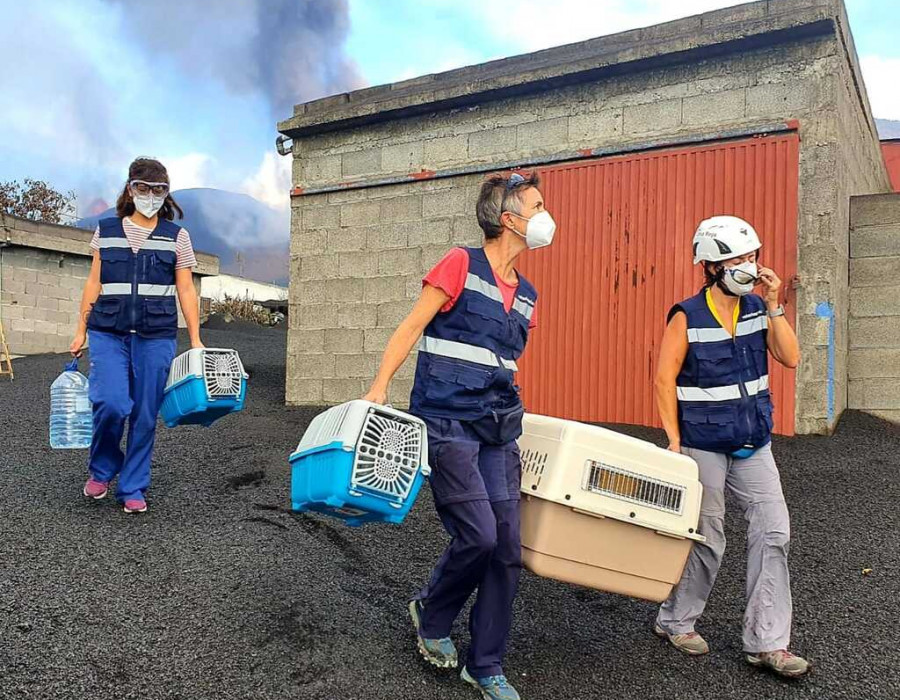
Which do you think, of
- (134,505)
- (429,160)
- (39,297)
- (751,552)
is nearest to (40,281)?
(39,297)

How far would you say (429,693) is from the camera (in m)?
2.76

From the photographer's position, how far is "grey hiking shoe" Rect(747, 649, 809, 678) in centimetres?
292

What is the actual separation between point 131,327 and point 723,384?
3333 mm

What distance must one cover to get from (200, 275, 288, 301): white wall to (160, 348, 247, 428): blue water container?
31.5m

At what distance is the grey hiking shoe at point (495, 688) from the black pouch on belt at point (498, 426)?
81 cm

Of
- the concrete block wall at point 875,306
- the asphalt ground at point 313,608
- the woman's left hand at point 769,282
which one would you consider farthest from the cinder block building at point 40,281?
the woman's left hand at point 769,282

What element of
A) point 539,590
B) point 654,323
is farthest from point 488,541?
point 654,323

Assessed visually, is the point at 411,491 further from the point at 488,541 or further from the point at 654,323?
the point at 654,323

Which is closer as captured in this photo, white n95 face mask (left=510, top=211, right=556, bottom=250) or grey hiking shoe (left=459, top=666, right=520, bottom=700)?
grey hiking shoe (left=459, top=666, right=520, bottom=700)

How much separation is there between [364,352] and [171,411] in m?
4.83

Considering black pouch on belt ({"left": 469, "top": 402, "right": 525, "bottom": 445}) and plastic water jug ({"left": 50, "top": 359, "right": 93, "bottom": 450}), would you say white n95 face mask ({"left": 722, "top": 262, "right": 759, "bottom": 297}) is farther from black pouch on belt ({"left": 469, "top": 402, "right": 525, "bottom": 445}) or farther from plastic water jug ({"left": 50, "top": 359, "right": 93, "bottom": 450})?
plastic water jug ({"left": 50, "top": 359, "right": 93, "bottom": 450})

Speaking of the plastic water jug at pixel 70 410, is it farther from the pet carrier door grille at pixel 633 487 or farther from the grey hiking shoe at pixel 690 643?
the grey hiking shoe at pixel 690 643

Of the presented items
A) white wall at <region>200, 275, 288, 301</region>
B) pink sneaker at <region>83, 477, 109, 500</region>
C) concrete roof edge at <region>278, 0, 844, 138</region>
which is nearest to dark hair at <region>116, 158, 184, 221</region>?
pink sneaker at <region>83, 477, 109, 500</region>

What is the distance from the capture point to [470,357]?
2.83 m
